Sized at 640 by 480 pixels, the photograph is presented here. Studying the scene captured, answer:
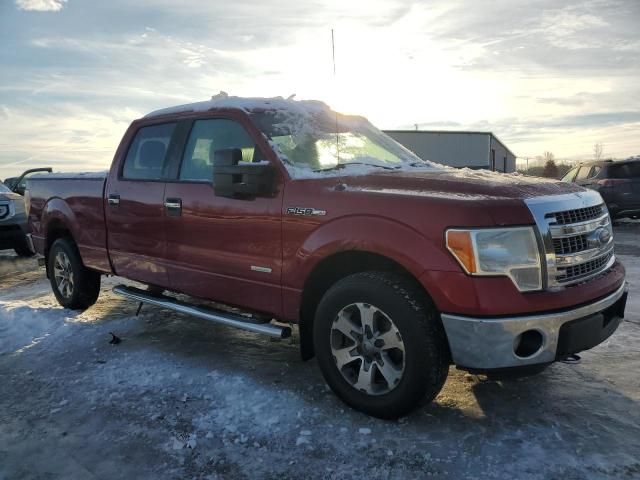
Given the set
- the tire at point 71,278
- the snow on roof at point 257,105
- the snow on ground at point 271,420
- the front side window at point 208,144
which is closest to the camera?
the snow on ground at point 271,420

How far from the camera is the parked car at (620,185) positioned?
12758mm

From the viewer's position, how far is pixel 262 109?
13.5ft

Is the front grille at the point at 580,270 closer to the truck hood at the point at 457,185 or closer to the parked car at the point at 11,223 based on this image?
the truck hood at the point at 457,185

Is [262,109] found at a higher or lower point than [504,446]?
higher

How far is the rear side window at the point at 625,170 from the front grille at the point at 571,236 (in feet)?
36.7

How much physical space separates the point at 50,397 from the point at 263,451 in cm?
167

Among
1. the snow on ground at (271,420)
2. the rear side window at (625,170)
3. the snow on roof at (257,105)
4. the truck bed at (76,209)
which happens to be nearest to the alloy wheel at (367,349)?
the snow on ground at (271,420)

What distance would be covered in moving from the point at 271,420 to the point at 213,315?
3.51ft

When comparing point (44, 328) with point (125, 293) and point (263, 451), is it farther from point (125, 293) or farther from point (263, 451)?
point (263, 451)

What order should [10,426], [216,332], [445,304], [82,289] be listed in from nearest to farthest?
1. [445,304]
2. [10,426]
3. [216,332]
4. [82,289]

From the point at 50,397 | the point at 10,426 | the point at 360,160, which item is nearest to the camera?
the point at 10,426

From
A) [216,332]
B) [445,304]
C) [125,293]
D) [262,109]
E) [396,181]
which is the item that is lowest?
[216,332]

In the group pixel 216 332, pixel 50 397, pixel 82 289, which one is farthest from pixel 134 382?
pixel 82 289

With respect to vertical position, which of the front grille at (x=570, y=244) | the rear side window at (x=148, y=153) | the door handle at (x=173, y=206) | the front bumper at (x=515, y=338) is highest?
the rear side window at (x=148, y=153)
